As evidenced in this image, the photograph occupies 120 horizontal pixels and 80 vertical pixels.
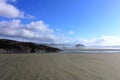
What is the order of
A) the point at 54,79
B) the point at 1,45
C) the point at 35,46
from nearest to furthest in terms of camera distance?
the point at 54,79, the point at 1,45, the point at 35,46

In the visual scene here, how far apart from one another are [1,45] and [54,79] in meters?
20.8

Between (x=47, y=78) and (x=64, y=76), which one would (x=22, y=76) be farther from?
(x=64, y=76)

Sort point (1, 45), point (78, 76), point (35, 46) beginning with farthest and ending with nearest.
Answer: point (35, 46)
point (1, 45)
point (78, 76)

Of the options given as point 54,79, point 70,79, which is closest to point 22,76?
point 54,79

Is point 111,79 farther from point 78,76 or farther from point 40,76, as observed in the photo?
point 40,76

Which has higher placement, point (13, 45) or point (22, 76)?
point (13, 45)

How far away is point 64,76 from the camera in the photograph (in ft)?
24.3

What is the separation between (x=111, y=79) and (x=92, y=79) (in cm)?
72

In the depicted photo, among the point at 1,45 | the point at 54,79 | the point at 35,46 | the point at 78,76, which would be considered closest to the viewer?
the point at 54,79

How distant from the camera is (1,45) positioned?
85.7ft

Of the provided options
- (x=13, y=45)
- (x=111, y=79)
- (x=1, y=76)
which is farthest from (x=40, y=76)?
(x=13, y=45)

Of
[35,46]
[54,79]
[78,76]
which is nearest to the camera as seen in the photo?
[54,79]

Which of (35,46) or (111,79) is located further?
(35,46)

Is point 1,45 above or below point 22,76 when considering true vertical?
above
